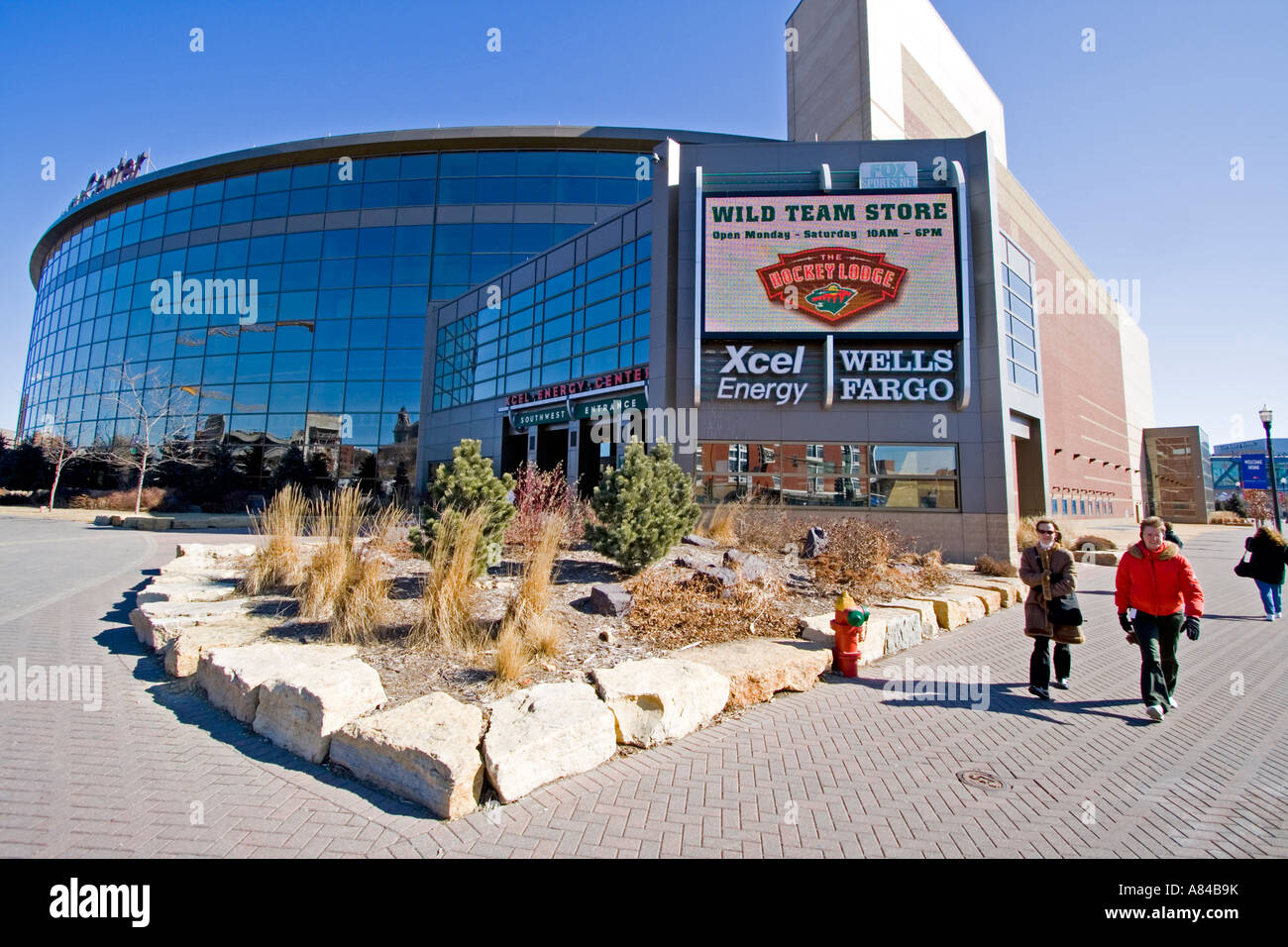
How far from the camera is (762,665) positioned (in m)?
5.25

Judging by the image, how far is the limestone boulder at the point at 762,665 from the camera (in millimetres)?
4984

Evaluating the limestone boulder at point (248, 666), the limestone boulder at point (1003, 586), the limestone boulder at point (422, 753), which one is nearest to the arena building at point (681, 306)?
the limestone boulder at point (1003, 586)

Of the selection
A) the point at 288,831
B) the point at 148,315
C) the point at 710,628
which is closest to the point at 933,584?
the point at 710,628

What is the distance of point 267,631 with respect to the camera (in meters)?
5.59

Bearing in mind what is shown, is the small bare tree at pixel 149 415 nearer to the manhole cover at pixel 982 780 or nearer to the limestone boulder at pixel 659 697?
the limestone boulder at pixel 659 697

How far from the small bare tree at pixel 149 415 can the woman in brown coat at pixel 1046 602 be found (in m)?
39.1

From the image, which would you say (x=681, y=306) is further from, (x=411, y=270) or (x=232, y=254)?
(x=232, y=254)

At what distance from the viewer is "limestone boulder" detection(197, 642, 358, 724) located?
13.7 ft

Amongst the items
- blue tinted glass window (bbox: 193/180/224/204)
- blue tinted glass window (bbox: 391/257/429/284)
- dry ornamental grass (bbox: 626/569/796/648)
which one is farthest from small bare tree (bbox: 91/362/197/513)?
dry ornamental grass (bbox: 626/569/796/648)

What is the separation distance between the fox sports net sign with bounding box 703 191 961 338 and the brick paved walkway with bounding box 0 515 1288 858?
11868mm

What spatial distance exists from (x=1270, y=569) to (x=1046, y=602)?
7639 mm

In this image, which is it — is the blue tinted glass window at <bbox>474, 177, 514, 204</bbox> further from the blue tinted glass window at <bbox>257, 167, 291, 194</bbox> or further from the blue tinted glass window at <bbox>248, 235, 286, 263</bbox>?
the blue tinted glass window at <bbox>257, 167, 291, 194</bbox>

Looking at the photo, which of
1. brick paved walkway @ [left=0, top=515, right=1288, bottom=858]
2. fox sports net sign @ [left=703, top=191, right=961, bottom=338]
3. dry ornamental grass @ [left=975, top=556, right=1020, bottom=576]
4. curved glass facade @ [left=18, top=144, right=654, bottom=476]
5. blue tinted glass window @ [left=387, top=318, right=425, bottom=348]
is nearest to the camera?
brick paved walkway @ [left=0, top=515, right=1288, bottom=858]
